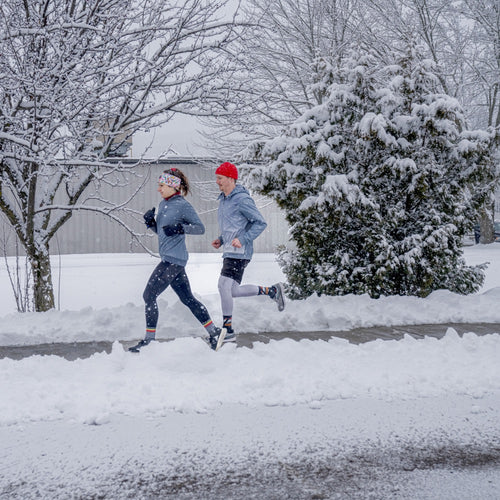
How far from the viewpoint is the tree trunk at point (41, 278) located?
25.0 ft

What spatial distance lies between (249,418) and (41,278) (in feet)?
16.2

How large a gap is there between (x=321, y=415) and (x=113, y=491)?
164 centimetres

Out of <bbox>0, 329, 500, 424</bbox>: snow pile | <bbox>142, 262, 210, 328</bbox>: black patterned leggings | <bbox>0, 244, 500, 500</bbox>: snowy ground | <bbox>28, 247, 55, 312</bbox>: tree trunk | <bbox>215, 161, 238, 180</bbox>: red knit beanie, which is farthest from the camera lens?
<bbox>28, 247, 55, 312</bbox>: tree trunk

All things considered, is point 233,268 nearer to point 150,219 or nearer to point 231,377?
point 150,219

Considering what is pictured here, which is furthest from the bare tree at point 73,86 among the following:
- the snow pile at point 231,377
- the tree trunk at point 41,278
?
the snow pile at point 231,377

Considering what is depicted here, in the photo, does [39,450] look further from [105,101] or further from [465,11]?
[465,11]

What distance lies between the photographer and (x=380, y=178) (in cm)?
821

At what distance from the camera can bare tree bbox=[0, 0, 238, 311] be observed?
5887 mm

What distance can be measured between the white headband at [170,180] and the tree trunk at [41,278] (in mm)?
2909

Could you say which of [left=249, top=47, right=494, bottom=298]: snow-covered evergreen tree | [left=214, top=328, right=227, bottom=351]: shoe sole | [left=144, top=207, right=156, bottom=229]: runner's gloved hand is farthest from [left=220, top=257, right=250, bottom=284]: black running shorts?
[left=249, top=47, right=494, bottom=298]: snow-covered evergreen tree

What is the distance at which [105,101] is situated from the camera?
22.2ft

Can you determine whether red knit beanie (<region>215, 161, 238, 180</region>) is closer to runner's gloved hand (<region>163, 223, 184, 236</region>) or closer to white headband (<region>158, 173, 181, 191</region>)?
white headband (<region>158, 173, 181, 191</region>)

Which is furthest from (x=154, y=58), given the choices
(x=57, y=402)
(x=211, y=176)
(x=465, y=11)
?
(x=211, y=176)

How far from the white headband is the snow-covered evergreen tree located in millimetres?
2638
